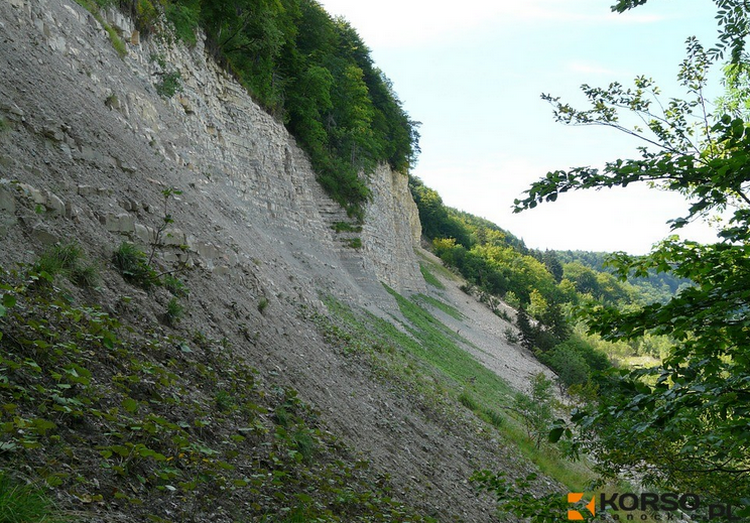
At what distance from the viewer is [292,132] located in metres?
27.7

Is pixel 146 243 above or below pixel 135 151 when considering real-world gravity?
below

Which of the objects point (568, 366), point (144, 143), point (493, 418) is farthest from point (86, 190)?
point (568, 366)

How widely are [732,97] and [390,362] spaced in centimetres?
1056

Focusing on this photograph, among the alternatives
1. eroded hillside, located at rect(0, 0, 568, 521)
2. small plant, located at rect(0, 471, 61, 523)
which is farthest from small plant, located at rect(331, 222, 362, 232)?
small plant, located at rect(0, 471, 61, 523)

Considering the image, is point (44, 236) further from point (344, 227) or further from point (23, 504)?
point (344, 227)

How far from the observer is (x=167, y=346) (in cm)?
640

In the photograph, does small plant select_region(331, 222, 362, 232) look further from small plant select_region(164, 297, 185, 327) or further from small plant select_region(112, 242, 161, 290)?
small plant select_region(164, 297, 185, 327)

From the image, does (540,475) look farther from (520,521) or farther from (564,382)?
(564,382)

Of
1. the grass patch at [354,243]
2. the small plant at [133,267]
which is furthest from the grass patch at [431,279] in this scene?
the small plant at [133,267]

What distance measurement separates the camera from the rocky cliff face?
752 centimetres

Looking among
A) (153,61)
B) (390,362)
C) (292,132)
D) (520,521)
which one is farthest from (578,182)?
(292,132)

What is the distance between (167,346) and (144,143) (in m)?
6.60

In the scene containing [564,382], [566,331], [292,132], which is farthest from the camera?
[566,331]

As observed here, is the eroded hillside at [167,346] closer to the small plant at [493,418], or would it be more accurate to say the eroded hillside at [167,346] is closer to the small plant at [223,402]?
the small plant at [223,402]
